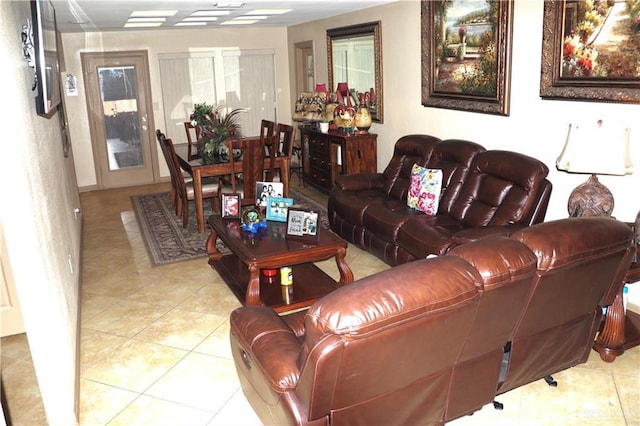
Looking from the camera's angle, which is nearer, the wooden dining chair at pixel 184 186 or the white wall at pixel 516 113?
the white wall at pixel 516 113

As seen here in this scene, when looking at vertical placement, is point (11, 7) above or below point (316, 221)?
above

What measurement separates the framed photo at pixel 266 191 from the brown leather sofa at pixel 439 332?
1914 millimetres

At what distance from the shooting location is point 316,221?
3844 millimetres

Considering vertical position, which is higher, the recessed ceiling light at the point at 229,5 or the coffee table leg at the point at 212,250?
the recessed ceiling light at the point at 229,5

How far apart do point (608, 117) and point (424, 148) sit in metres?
1.76

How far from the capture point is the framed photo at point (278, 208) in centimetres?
420

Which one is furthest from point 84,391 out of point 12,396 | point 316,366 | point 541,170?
point 541,170

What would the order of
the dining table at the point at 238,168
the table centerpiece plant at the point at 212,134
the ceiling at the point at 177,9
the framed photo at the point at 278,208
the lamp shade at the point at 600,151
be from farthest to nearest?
the table centerpiece plant at the point at 212,134, the dining table at the point at 238,168, the ceiling at the point at 177,9, the framed photo at the point at 278,208, the lamp shade at the point at 600,151

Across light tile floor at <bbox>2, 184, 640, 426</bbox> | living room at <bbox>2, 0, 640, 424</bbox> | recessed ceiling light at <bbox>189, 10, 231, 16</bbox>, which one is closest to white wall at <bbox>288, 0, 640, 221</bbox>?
living room at <bbox>2, 0, 640, 424</bbox>

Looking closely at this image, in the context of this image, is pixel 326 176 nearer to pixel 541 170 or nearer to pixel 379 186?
pixel 379 186

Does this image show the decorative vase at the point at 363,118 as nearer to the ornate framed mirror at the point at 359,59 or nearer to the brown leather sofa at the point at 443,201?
the ornate framed mirror at the point at 359,59

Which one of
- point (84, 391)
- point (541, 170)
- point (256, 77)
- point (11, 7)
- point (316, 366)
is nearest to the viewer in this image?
point (316, 366)

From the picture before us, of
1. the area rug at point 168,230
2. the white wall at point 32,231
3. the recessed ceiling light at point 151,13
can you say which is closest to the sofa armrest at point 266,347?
the white wall at point 32,231

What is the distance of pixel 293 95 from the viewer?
29.0 feet
